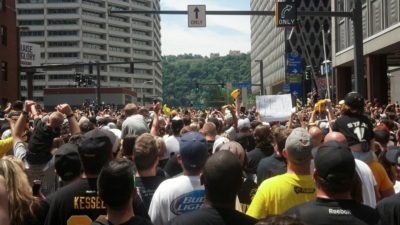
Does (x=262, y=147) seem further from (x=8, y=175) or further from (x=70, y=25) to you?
(x=70, y=25)

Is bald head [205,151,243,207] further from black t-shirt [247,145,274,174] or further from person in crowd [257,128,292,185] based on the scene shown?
black t-shirt [247,145,274,174]

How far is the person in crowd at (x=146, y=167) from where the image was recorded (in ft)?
17.0

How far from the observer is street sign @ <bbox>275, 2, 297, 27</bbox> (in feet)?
56.0

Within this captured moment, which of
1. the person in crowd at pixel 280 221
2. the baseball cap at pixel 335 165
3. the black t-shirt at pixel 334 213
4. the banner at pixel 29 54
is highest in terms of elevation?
the banner at pixel 29 54

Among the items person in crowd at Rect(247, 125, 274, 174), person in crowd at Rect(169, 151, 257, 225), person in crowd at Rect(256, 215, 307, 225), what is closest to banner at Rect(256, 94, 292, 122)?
person in crowd at Rect(247, 125, 274, 174)

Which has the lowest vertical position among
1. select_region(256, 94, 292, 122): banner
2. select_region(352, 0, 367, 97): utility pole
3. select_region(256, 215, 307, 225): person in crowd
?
select_region(256, 215, 307, 225): person in crowd

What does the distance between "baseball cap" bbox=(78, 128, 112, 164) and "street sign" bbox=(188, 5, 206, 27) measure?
570 inches

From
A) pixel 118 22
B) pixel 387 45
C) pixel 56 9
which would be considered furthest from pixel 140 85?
pixel 387 45

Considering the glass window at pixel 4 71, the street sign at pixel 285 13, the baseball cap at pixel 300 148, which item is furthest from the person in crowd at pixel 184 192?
the glass window at pixel 4 71

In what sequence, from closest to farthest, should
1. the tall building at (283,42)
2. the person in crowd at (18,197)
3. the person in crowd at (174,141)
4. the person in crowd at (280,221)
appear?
the person in crowd at (280,221), the person in crowd at (18,197), the person in crowd at (174,141), the tall building at (283,42)

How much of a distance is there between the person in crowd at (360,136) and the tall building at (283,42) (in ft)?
231

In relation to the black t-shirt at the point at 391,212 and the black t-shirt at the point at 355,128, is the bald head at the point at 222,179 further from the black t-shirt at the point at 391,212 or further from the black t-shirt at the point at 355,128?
the black t-shirt at the point at 355,128

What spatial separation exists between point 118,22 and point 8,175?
145347 mm

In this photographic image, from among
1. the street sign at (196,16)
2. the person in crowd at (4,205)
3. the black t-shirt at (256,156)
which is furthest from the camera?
the street sign at (196,16)
